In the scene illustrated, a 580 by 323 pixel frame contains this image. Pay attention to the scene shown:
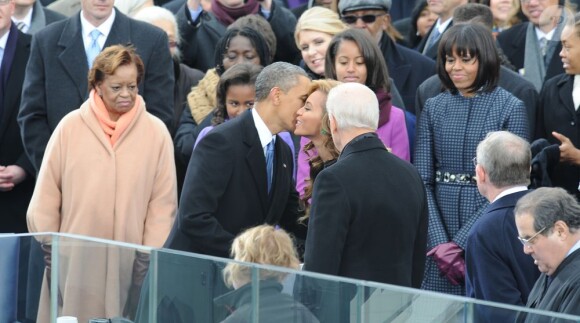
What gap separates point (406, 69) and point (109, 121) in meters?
2.42

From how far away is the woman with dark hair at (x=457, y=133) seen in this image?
7668 millimetres

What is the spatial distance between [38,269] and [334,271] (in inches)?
56.9

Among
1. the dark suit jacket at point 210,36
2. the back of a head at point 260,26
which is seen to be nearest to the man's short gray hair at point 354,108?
the back of a head at point 260,26

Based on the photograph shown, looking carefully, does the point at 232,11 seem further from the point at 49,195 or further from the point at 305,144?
the point at 49,195

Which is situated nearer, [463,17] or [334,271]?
[334,271]

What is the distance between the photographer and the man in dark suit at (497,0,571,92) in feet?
30.6

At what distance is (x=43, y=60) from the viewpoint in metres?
8.91

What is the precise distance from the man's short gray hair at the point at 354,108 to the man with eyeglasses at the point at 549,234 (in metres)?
0.85

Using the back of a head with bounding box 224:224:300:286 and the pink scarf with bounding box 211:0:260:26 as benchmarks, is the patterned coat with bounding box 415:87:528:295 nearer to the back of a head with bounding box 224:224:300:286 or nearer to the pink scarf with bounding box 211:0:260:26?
the back of a head with bounding box 224:224:300:286

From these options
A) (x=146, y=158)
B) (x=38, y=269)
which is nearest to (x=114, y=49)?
(x=146, y=158)

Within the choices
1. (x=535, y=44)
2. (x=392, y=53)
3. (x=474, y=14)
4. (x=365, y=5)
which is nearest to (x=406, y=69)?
(x=392, y=53)

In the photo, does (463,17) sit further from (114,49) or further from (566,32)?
(114,49)

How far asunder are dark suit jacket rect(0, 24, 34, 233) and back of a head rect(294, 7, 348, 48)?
2.02m

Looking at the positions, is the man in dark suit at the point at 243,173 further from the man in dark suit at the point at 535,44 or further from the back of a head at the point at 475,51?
the man in dark suit at the point at 535,44
